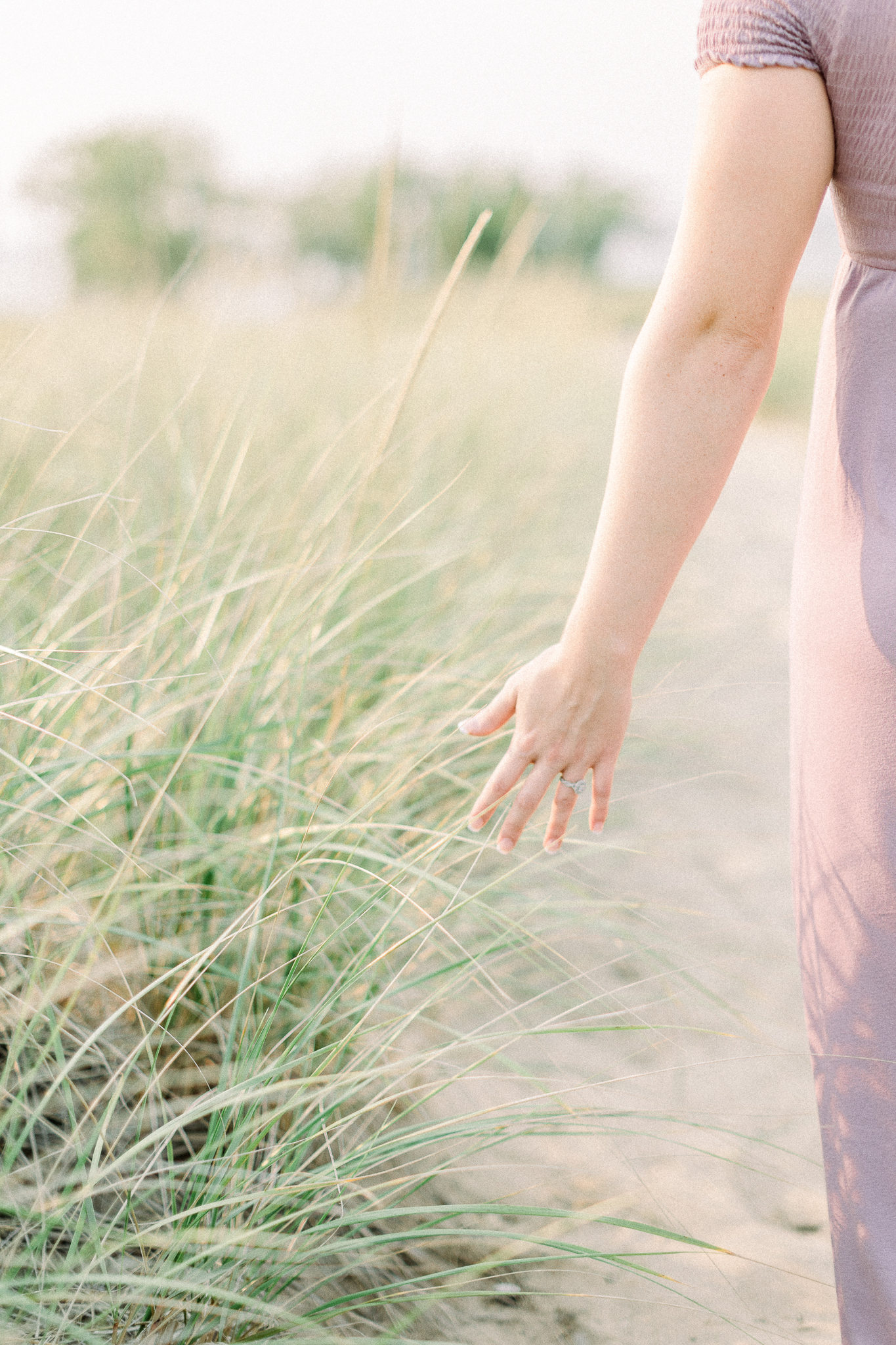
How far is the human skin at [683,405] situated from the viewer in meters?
0.67

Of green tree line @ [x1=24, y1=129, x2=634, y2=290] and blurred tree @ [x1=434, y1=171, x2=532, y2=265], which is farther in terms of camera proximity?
blurred tree @ [x1=434, y1=171, x2=532, y2=265]

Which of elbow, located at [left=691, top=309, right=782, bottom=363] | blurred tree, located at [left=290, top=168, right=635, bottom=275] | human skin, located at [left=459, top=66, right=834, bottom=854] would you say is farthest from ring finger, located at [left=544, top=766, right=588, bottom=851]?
blurred tree, located at [left=290, top=168, right=635, bottom=275]

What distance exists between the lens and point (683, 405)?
75 cm

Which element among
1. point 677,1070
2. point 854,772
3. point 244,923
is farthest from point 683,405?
point 677,1070

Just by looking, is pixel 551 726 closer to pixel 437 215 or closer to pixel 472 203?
pixel 437 215

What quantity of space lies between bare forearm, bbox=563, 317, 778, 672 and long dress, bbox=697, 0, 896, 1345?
3.5 inches

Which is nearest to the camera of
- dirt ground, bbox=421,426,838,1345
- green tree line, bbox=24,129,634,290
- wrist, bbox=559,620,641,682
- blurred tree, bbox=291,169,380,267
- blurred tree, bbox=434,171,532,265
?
wrist, bbox=559,620,641,682

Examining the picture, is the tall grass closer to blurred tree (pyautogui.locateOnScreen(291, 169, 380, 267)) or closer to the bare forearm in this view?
the bare forearm

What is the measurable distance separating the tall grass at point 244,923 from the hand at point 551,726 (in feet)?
0.31

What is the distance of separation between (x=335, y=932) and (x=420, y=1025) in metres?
0.57

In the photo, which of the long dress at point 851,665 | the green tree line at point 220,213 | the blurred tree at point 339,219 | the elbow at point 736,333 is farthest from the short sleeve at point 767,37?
the blurred tree at point 339,219

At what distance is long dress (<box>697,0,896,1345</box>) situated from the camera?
669mm

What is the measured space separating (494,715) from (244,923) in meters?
0.35

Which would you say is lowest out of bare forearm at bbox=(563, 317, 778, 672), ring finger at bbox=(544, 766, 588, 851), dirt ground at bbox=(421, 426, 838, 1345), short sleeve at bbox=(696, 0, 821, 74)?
dirt ground at bbox=(421, 426, 838, 1345)
